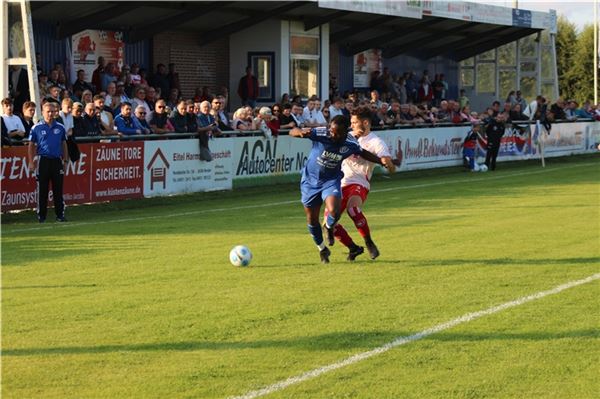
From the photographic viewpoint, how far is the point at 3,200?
18.9 meters

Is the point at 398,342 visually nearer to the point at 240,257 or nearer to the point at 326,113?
the point at 240,257

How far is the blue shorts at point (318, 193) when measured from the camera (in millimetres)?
13219

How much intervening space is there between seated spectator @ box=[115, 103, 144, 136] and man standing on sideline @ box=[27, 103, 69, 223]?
333cm

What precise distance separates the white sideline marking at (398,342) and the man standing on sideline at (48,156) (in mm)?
9385

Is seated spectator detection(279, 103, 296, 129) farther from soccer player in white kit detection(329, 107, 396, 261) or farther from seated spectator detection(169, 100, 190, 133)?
soccer player in white kit detection(329, 107, 396, 261)

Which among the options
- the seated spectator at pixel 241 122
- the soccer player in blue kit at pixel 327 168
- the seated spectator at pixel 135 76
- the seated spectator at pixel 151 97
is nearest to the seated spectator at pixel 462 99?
the seated spectator at pixel 135 76

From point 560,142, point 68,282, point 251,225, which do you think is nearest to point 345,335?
point 68,282

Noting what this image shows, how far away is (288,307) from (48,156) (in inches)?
354

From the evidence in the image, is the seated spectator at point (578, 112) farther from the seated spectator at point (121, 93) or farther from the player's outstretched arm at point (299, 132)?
the player's outstretched arm at point (299, 132)

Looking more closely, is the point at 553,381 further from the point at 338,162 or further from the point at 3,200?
the point at 3,200

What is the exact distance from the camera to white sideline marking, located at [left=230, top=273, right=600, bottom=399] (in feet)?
24.6

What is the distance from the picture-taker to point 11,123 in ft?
64.2

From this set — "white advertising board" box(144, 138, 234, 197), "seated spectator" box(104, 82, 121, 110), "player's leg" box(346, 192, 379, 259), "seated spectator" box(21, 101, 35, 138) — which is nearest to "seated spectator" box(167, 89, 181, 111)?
"seated spectator" box(104, 82, 121, 110)

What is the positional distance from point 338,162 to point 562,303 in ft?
11.4
